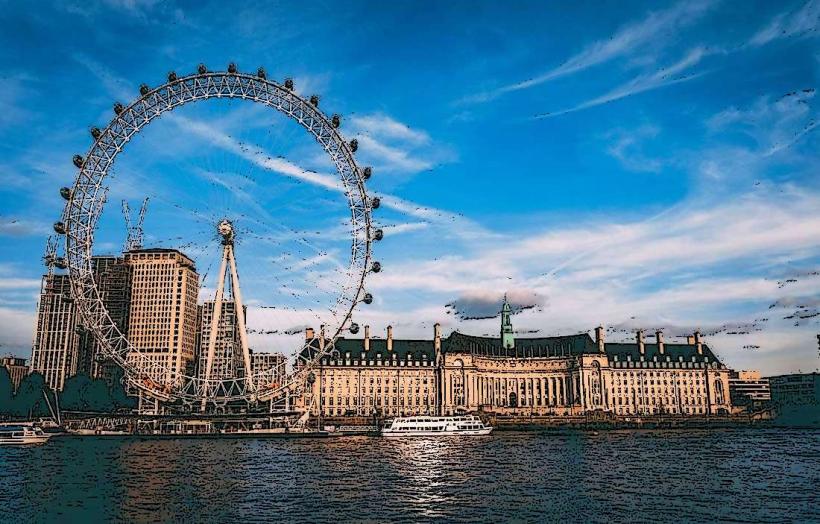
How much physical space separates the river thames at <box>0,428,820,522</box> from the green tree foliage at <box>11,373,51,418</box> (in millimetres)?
60449

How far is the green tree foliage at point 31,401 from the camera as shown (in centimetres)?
15700

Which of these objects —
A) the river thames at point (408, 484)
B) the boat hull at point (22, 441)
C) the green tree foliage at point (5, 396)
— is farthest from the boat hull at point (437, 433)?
the green tree foliage at point (5, 396)

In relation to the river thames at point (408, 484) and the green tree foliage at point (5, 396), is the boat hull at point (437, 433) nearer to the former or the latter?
the river thames at point (408, 484)

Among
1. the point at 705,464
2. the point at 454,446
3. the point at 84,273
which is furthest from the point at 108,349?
the point at 705,464

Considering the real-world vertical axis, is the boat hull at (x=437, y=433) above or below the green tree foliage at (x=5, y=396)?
below

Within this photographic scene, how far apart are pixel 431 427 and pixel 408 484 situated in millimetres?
77863

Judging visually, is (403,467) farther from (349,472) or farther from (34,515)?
(34,515)

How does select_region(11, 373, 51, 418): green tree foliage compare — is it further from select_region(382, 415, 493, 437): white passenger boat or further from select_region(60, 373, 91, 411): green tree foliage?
select_region(382, 415, 493, 437): white passenger boat

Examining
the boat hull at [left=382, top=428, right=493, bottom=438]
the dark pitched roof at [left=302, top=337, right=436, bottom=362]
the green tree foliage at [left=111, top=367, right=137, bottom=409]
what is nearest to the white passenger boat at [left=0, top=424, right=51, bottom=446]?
the boat hull at [left=382, top=428, right=493, bottom=438]

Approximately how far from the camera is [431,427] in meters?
140

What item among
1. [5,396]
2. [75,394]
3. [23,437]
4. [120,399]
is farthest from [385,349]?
[23,437]

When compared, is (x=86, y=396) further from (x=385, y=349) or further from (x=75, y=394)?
(x=385, y=349)

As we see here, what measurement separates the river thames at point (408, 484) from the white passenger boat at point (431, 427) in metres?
35.4

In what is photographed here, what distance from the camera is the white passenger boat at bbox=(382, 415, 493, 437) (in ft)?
456
